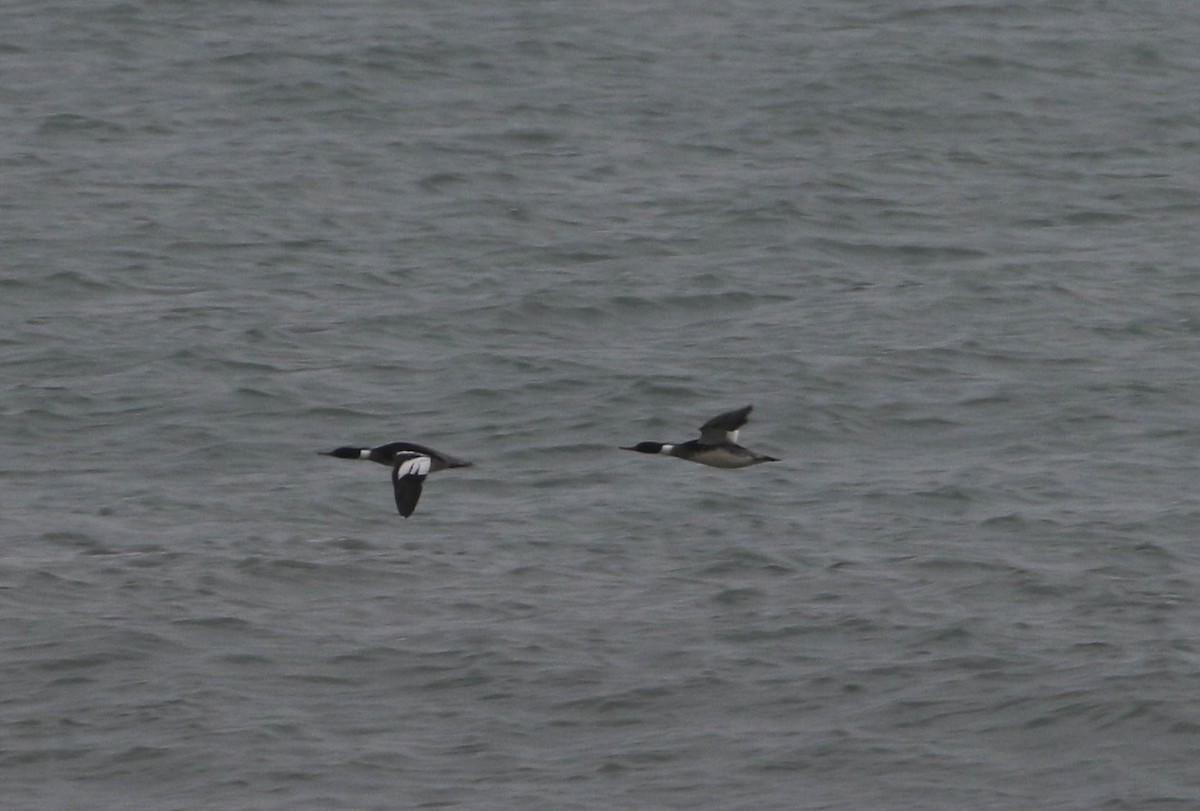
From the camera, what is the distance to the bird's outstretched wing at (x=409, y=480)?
12.9m

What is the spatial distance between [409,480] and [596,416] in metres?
6.03

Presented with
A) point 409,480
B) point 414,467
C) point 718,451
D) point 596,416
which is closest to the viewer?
point 409,480

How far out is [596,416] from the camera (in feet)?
62.4

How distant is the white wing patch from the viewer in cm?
1323

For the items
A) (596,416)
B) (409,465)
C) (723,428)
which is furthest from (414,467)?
(596,416)

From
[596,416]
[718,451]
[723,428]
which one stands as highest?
[723,428]

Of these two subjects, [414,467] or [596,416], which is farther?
[596,416]

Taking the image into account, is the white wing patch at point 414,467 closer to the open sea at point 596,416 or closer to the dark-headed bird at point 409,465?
the dark-headed bird at point 409,465

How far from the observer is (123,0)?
108 feet

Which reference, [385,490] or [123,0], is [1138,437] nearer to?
[385,490]

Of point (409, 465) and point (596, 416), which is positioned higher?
point (409, 465)

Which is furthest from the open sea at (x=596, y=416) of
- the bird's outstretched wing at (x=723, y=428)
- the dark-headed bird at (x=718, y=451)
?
the bird's outstretched wing at (x=723, y=428)

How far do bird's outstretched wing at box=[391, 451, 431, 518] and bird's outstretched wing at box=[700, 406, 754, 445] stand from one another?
5.61ft

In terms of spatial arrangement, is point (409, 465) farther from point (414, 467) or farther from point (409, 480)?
point (409, 480)
